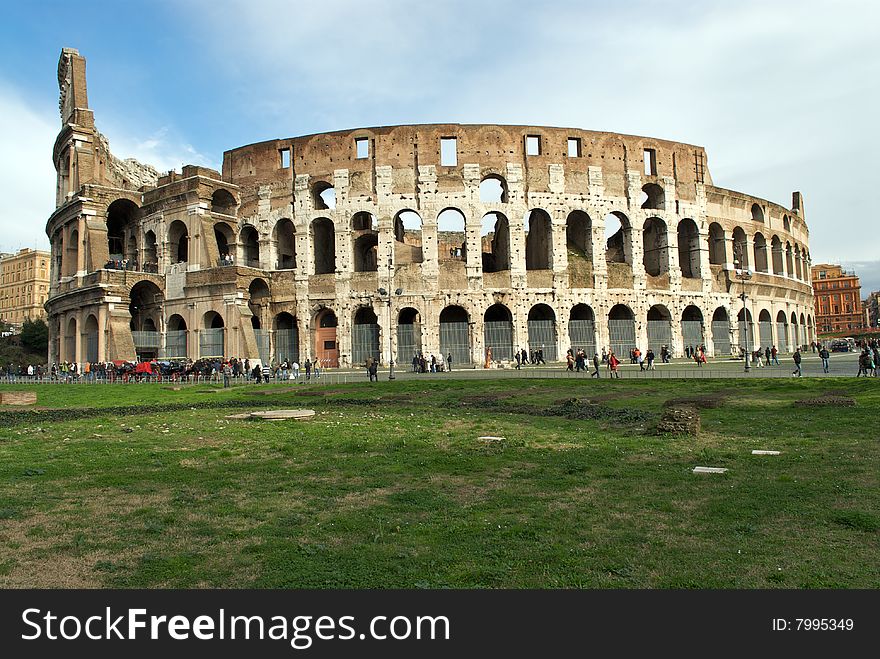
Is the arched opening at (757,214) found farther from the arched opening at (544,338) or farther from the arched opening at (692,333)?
the arched opening at (544,338)

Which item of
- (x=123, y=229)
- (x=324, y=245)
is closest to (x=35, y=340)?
(x=123, y=229)

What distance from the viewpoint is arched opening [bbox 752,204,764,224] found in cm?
4756

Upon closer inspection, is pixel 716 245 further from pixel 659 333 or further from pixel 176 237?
pixel 176 237

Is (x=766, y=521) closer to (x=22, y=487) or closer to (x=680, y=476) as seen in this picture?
(x=680, y=476)

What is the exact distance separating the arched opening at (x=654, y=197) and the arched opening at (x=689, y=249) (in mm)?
2533

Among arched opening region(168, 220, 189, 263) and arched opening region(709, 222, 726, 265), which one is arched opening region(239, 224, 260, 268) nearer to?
arched opening region(168, 220, 189, 263)

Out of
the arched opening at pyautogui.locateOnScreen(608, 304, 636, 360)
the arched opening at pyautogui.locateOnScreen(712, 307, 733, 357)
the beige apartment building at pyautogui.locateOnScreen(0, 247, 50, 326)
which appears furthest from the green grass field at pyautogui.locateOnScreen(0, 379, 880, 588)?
the beige apartment building at pyautogui.locateOnScreen(0, 247, 50, 326)

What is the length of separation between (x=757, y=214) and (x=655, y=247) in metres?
10.7

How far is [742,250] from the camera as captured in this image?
46.2 metres

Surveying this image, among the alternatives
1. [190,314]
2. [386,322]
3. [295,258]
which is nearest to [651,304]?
[386,322]

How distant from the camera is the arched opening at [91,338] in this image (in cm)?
3919

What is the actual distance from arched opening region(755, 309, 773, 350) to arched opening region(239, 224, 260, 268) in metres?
36.6

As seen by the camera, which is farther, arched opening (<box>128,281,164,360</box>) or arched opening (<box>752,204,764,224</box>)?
arched opening (<box>752,204,764,224</box>)
